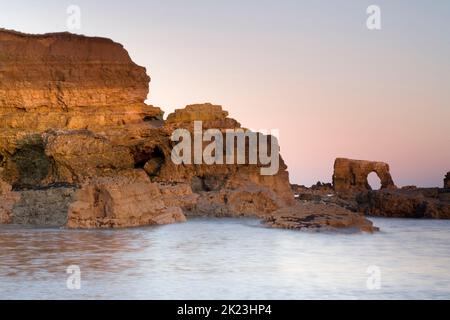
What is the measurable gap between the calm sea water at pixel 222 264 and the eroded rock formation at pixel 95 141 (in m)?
3.71

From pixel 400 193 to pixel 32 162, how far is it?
14407 millimetres

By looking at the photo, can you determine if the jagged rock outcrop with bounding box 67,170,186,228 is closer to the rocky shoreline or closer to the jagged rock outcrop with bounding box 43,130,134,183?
the rocky shoreline

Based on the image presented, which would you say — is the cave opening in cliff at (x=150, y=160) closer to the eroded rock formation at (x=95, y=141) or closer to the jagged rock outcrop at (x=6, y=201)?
the eroded rock formation at (x=95, y=141)

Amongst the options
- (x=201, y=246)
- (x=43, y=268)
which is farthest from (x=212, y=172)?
(x=43, y=268)

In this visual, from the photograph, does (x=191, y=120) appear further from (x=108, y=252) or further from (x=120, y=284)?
(x=120, y=284)

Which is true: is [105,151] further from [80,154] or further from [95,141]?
[80,154]

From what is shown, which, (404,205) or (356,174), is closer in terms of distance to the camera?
(404,205)

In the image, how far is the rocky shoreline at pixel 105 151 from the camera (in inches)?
803

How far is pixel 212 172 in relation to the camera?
83.3ft

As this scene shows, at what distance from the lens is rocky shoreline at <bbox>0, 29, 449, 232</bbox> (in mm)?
20406

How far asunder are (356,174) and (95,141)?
16.7 metres

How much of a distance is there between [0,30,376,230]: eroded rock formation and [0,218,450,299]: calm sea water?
3.71 meters

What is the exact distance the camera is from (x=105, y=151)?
84.8 ft

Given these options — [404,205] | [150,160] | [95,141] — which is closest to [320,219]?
[404,205]
